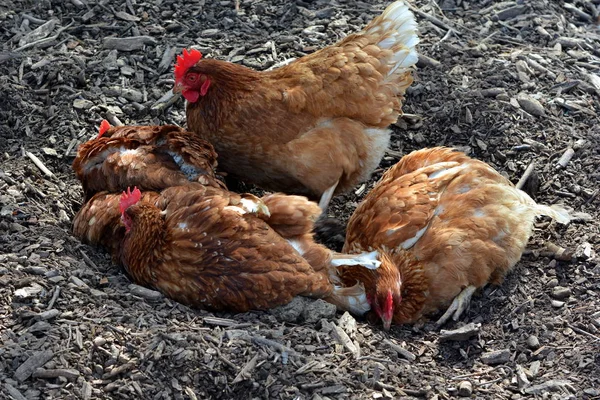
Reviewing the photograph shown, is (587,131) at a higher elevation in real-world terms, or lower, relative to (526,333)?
higher

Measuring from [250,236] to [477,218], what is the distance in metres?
1.36

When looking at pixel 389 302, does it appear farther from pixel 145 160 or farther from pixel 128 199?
pixel 145 160

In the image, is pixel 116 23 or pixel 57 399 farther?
pixel 116 23

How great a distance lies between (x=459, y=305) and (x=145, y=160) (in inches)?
80.5

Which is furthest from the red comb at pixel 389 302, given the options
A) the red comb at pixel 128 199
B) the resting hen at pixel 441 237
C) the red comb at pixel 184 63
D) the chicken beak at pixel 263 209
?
the red comb at pixel 184 63

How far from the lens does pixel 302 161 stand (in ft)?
15.9

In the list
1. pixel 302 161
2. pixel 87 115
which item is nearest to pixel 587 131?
pixel 302 161

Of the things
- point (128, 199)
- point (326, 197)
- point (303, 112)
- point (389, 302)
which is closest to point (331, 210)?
point (326, 197)

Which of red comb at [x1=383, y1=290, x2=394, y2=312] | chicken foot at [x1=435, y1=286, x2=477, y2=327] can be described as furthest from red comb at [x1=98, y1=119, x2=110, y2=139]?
chicken foot at [x1=435, y1=286, x2=477, y2=327]

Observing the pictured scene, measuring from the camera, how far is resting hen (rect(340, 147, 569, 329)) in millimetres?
4379

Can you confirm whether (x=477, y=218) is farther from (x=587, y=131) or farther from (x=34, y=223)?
(x=34, y=223)

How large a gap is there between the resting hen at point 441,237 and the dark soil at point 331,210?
16cm

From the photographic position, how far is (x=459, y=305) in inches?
173

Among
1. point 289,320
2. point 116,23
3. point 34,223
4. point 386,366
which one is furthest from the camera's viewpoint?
point 116,23
